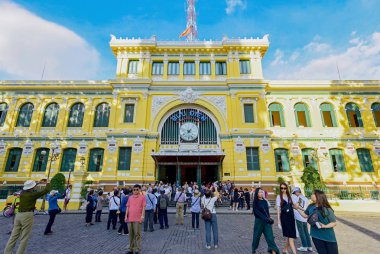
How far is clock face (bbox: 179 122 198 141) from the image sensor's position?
24.1 meters

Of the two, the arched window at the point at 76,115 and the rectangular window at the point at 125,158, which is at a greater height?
the arched window at the point at 76,115

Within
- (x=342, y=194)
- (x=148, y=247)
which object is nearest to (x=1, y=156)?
(x=148, y=247)

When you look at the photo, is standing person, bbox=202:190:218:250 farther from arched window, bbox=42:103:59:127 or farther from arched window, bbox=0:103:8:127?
arched window, bbox=0:103:8:127

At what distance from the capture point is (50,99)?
86.0 ft

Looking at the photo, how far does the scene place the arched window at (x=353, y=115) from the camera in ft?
81.2

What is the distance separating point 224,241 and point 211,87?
19907 mm

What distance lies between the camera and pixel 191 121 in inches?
976

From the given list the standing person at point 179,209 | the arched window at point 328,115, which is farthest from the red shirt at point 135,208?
the arched window at point 328,115

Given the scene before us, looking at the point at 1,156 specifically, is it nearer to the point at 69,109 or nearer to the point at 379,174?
the point at 69,109

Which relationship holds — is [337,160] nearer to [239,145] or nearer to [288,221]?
[239,145]

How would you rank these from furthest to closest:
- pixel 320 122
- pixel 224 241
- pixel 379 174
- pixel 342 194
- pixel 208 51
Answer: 1. pixel 208 51
2. pixel 320 122
3. pixel 379 174
4. pixel 342 194
5. pixel 224 241

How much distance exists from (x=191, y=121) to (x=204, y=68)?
7.28 m

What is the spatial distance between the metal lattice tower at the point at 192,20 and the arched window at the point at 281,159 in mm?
18856

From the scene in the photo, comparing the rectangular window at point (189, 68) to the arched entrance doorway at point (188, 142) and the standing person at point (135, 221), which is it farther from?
the standing person at point (135, 221)
